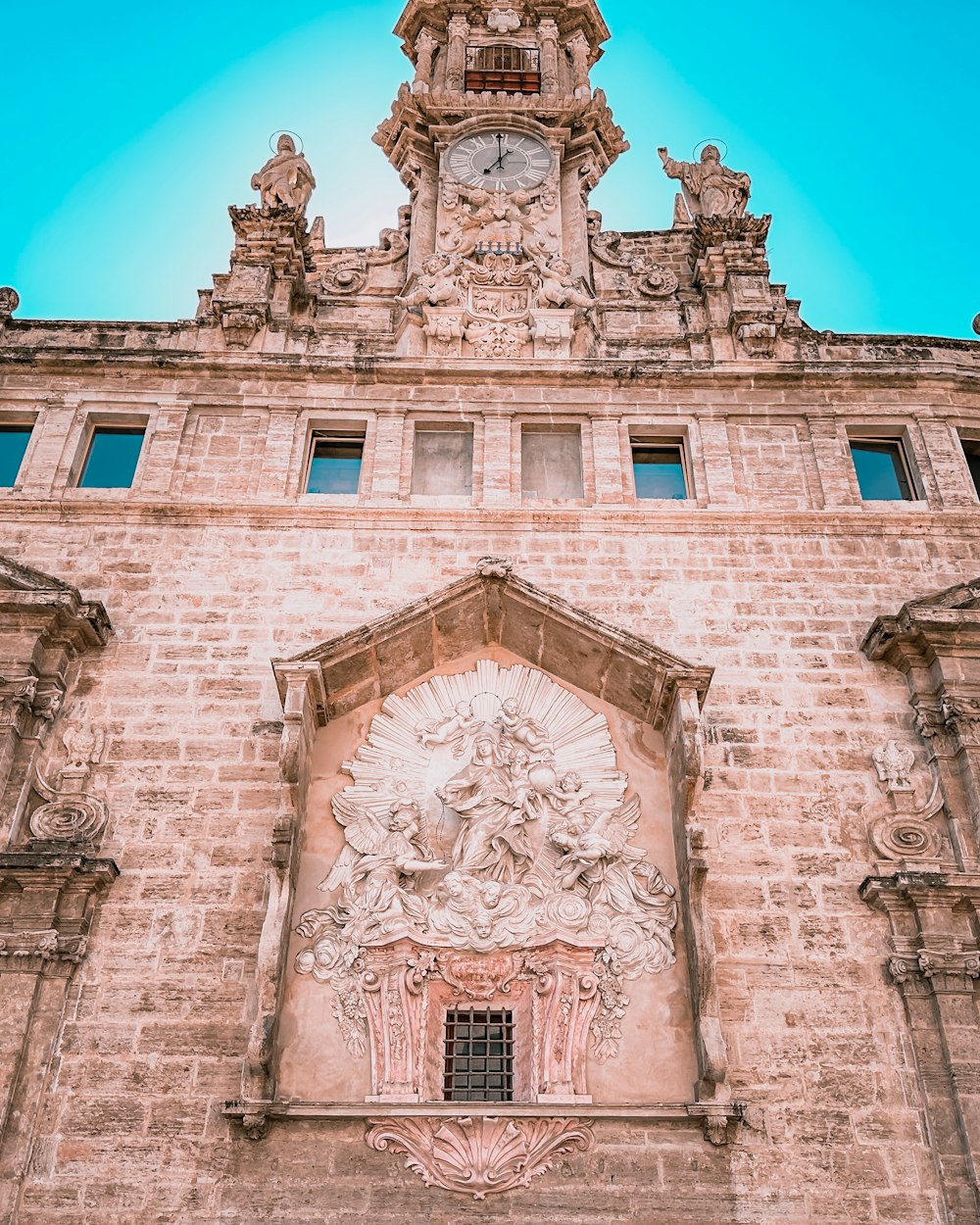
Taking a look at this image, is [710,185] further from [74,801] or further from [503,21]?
[74,801]

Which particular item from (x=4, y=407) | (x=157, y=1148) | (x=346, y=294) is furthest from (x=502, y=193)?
(x=157, y=1148)

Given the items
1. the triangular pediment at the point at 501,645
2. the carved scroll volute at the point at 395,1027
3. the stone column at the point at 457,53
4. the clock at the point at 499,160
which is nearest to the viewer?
the carved scroll volute at the point at 395,1027

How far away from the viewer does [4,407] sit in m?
13.5

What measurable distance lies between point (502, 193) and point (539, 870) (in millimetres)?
8791

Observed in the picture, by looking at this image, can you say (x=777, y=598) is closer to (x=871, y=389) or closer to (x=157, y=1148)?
(x=871, y=389)

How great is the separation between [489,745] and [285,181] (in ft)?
27.9

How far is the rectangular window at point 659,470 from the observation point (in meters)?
13.2

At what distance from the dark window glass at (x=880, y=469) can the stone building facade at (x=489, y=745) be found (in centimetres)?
5

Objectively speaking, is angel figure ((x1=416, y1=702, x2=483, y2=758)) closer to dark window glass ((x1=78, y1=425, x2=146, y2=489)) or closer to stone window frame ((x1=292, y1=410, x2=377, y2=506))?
stone window frame ((x1=292, y1=410, x2=377, y2=506))

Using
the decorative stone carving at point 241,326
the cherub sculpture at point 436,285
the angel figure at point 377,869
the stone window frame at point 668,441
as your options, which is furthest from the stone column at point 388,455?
the angel figure at point 377,869

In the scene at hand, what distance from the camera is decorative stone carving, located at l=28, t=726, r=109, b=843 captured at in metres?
10.4

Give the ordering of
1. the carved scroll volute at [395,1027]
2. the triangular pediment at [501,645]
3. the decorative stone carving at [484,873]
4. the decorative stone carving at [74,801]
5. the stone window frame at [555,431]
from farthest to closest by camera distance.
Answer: the stone window frame at [555,431] < the triangular pediment at [501,645] < the decorative stone carving at [74,801] < the decorative stone carving at [484,873] < the carved scroll volute at [395,1027]

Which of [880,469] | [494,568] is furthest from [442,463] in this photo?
[880,469]

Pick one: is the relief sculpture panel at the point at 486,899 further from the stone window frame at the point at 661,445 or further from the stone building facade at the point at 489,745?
the stone window frame at the point at 661,445
